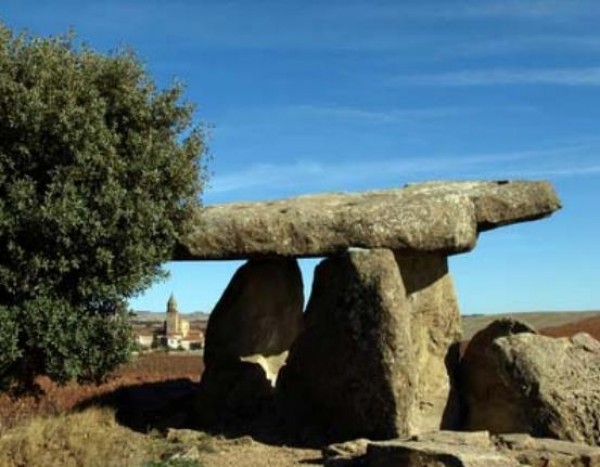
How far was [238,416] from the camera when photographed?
796 inches

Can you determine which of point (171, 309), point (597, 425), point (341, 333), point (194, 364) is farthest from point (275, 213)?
point (171, 309)

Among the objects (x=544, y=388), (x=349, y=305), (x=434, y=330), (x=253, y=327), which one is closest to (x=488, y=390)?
(x=544, y=388)

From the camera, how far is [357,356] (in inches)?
717

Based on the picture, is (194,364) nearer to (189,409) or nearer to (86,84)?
(189,409)

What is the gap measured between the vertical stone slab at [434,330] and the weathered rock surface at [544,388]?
Result: 0.87 metres

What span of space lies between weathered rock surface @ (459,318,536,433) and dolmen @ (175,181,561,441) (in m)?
0.33

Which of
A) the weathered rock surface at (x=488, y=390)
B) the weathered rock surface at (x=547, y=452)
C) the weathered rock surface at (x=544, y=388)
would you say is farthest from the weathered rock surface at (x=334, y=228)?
the weathered rock surface at (x=547, y=452)

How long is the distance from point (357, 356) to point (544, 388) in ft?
10.7

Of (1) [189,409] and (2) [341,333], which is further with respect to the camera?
(1) [189,409]

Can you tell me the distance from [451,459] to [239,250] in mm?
7534

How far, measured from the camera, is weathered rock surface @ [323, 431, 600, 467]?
44.6 feet

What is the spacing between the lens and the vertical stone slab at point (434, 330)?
794 inches

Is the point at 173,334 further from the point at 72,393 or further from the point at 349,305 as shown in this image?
the point at 349,305

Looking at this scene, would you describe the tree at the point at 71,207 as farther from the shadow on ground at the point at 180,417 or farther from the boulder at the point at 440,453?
the boulder at the point at 440,453
